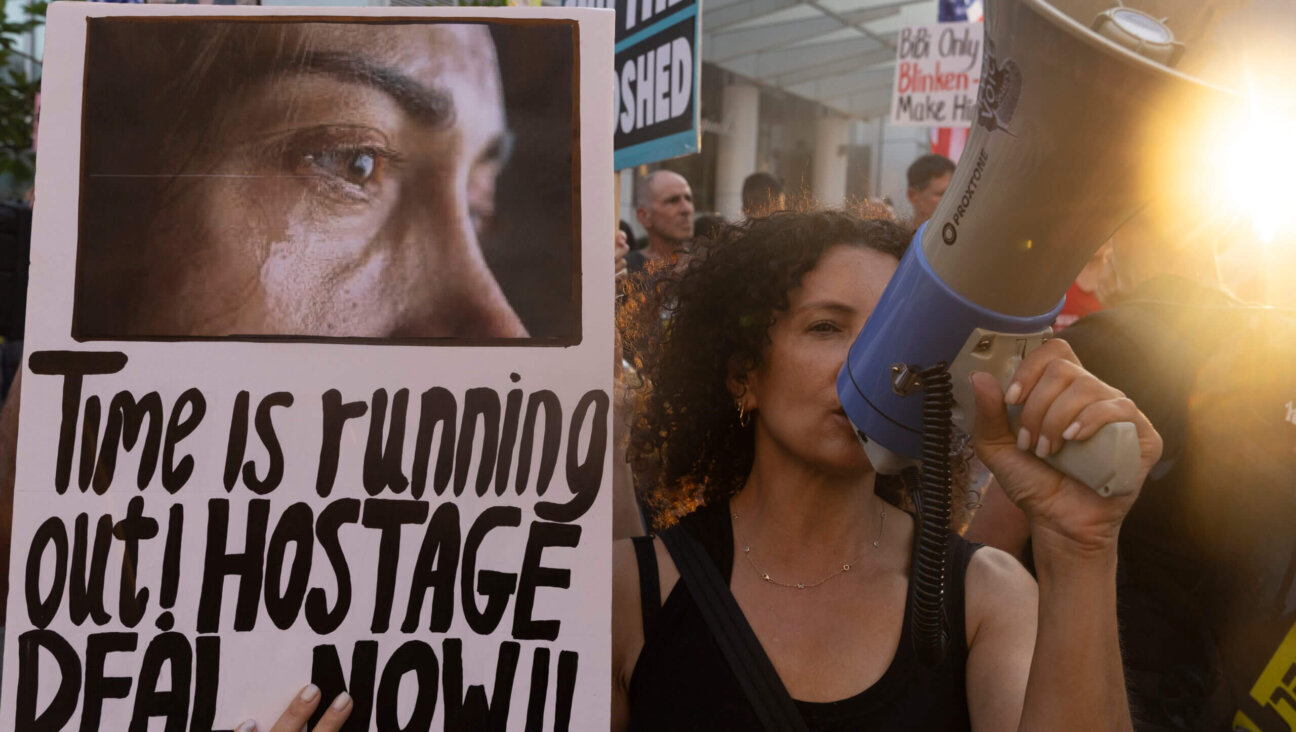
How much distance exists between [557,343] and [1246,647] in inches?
51.0

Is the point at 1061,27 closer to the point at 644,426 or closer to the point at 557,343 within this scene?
the point at 557,343

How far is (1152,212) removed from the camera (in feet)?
7.70

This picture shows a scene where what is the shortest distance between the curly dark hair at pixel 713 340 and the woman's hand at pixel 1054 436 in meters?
0.54

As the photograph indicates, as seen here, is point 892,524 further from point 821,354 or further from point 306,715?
point 306,715

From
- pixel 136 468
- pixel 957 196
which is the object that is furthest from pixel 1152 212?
pixel 136 468

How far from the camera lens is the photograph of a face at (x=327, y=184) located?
1.30 m

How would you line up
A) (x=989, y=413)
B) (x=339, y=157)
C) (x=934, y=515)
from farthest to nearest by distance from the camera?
(x=339, y=157) → (x=934, y=515) → (x=989, y=413)

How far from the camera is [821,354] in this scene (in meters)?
1.54

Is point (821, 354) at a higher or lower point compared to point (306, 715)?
higher

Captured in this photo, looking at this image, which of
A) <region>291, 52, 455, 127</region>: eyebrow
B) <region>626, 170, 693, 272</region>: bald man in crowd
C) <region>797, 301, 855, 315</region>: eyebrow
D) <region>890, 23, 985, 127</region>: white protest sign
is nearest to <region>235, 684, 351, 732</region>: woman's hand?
<region>291, 52, 455, 127</region>: eyebrow

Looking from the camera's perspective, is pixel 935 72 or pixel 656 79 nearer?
pixel 656 79

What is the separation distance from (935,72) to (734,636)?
20.6 ft

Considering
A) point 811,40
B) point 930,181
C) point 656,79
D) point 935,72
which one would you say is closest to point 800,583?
point 656,79

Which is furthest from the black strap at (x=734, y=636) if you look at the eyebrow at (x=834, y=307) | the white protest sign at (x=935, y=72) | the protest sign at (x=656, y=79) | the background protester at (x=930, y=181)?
the white protest sign at (x=935, y=72)
